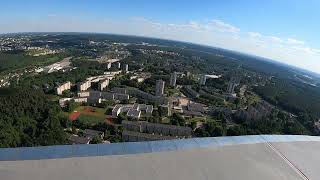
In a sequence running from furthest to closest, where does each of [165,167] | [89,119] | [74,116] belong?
1. [74,116]
2. [89,119]
3. [165,167]

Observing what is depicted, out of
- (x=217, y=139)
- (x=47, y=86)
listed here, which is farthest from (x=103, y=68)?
(x=217, y=139)

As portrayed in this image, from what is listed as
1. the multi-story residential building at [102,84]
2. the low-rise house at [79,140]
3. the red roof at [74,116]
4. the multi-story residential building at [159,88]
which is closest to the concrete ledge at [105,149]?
the low-rise house at [79,140]

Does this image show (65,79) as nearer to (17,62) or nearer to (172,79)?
(172,79)

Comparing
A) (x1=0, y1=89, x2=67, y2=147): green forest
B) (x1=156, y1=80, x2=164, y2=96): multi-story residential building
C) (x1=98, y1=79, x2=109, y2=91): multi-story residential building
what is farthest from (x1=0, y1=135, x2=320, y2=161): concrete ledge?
(x1=98, y1=79, x2=109, y2=91): multi-story residential building

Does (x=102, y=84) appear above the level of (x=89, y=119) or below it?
above

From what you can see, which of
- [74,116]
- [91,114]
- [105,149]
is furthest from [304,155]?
[91,114]

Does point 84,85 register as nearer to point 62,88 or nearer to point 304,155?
point 62,88

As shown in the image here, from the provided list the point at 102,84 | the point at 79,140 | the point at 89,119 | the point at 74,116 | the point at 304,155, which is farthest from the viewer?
the point at 102,84

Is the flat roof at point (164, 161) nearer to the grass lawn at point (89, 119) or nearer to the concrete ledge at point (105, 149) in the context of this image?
the concrete ledge at point (105, 149)
